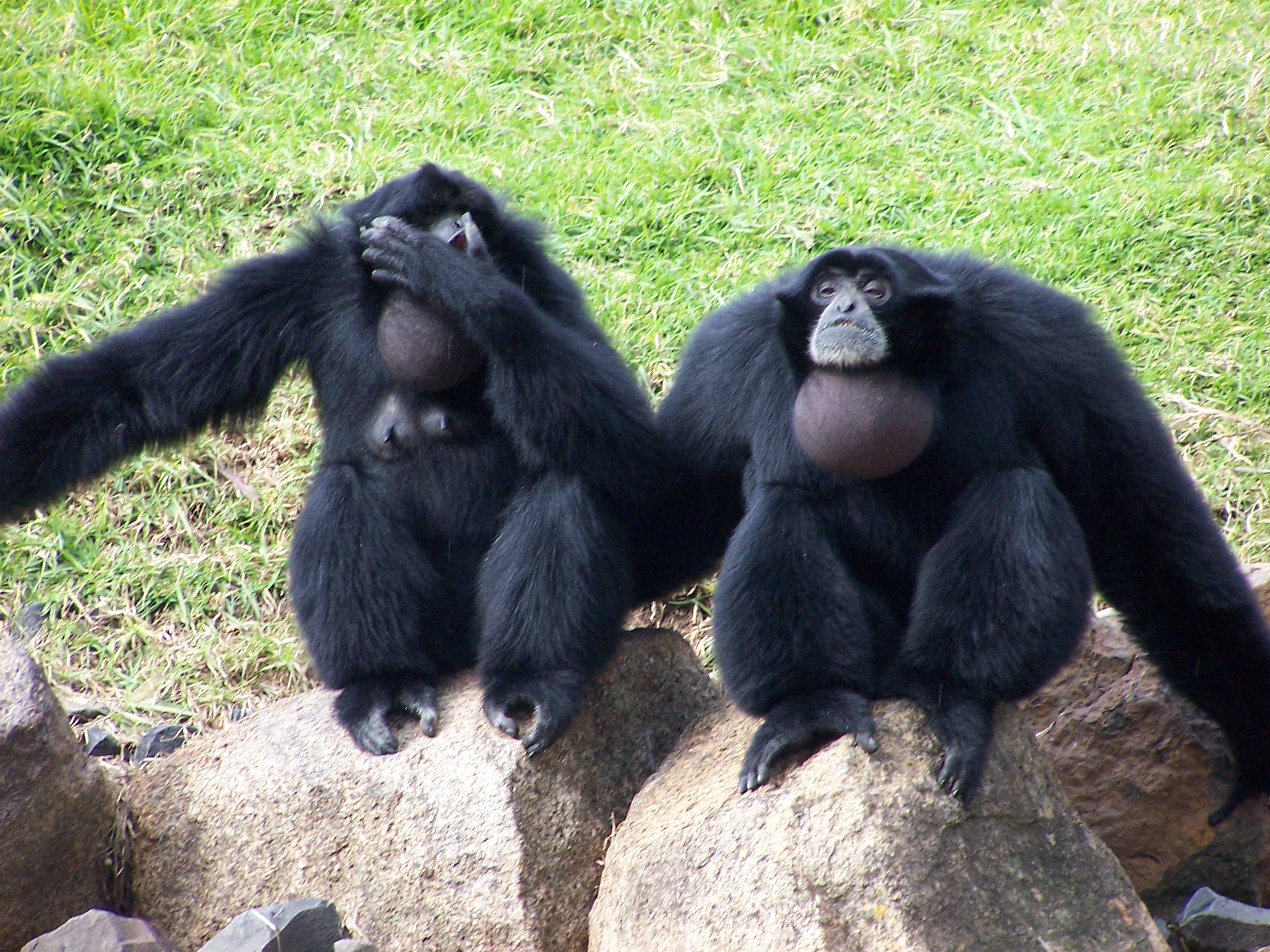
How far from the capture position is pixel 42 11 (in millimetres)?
9031

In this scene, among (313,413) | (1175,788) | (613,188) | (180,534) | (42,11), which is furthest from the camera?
(42,11)

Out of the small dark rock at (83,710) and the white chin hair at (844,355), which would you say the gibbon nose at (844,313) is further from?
the small dark rock at (83,710)

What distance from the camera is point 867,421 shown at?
410cm

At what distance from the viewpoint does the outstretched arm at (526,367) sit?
4.50m

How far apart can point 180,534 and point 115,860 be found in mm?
2299

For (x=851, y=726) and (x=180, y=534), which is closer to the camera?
(x=851, y=726)

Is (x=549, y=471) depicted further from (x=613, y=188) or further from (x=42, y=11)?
(x=42, y=11)

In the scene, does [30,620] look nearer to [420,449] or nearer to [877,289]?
[420,449]

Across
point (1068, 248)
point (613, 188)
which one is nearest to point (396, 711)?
point (613, 188)

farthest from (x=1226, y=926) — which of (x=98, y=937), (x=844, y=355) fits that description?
(x=98, y=937)

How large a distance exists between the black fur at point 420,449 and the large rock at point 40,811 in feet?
2.66

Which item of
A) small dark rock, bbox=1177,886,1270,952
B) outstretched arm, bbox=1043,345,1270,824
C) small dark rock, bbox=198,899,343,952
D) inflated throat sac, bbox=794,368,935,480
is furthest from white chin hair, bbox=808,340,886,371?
small dark rock, bbox=198,899,343,952

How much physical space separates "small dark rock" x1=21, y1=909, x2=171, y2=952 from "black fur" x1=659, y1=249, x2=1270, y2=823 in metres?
1.76

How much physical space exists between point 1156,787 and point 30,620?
190 inches
